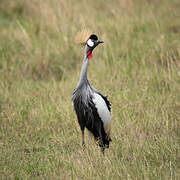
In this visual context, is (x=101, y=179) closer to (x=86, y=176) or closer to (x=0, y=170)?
(x=86, y=176)

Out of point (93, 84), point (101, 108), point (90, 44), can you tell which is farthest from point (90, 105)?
point (93, 84)

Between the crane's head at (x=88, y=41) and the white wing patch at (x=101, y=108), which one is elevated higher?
the crane's head at (x=88, y=41)

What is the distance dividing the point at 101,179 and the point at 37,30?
4290 mm

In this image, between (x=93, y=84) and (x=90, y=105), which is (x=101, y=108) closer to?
(x=90, y=105)

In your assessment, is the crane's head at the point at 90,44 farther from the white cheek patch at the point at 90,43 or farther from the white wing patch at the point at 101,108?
the white wing patch at the point at 101,108

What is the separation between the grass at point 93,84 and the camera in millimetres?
3668

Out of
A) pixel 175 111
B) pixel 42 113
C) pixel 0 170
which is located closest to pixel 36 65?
pixel 42 113

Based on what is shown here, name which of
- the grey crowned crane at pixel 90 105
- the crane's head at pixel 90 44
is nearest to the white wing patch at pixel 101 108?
the grey crowned crane at pixel 90 105

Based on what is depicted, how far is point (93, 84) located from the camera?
5.34 meters

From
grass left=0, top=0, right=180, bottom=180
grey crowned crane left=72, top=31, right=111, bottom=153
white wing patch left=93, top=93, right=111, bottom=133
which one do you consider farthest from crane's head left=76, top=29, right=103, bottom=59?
grass left=0, top=0, right=180, bottom=180

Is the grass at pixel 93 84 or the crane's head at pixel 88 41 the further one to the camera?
the crane's head at pixel 88 41

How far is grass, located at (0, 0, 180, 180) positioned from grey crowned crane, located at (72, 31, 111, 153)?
17cm

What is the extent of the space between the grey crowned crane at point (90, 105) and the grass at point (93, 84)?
0.17 m

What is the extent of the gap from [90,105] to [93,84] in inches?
57.8
